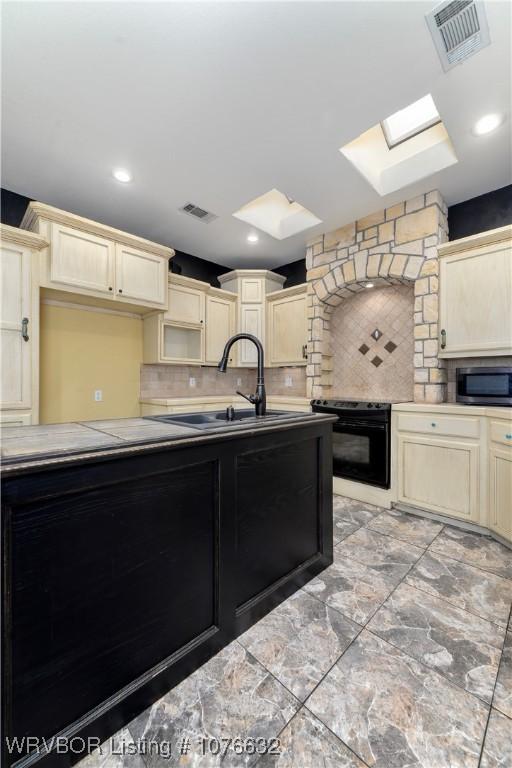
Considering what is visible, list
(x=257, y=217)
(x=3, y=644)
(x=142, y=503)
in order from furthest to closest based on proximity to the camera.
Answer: (x=257, y=217) → (x=142, y=503) → (x=3, y=644)

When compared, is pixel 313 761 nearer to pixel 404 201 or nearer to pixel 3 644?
pixel 3 644

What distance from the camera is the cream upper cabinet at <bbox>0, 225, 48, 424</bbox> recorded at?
7.93 feet

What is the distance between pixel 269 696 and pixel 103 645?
63cm

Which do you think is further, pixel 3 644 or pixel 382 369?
pixel 382 369

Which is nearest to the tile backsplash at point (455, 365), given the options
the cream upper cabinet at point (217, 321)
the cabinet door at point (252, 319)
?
the cabinet door at point (252, 319)

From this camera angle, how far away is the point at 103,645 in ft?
3.23

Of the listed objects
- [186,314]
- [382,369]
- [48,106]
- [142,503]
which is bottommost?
Answer: [142,503]

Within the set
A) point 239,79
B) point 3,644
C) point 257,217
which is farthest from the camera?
point 257,217

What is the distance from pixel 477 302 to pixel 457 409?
949 millimetres

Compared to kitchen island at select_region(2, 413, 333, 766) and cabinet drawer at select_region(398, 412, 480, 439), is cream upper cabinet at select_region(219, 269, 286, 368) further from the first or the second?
kitchen island at select_region(2, 413, 333, 766)

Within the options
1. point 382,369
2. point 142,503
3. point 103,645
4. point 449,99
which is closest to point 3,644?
point 103,645

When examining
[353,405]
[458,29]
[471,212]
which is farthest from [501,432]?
[458,29]

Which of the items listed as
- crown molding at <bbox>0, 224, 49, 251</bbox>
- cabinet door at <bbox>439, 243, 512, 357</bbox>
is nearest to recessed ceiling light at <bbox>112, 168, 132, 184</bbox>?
crown molding at <bbox>0, 224, 49, 251</bbox>

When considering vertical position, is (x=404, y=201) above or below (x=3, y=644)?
above
